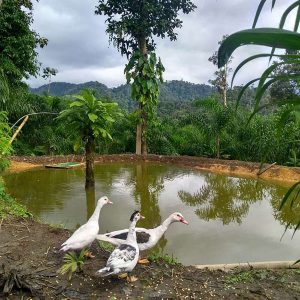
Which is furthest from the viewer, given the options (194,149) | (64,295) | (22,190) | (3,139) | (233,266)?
(194,149)

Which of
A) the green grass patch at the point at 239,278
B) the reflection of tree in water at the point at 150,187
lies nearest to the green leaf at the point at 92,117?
the reflection of tree in water at the point at 150,187

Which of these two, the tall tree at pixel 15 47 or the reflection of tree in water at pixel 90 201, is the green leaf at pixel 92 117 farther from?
the tall tree at pixel 15 47

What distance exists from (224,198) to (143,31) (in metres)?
10.1

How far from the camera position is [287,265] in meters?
4.14

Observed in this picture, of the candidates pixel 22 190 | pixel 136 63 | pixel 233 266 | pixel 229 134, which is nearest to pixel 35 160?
pixel 22 190

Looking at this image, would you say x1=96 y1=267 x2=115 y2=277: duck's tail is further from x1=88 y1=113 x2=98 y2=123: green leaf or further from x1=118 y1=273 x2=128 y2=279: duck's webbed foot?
x1=88 y1=113 x2=98 y2=123: green leaf

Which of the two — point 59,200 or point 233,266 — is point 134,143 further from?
point 233,266

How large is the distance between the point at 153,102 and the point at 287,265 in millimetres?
12922

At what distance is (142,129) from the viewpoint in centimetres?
1670

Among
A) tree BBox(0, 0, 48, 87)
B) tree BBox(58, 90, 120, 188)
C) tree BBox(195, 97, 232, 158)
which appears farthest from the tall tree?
tree BBox(195, 97, 232, 158)

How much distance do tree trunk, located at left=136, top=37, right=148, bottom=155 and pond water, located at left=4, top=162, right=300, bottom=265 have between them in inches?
157

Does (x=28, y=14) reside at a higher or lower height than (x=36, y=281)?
higher

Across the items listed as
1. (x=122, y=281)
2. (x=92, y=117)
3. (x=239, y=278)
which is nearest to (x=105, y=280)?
(x=122, y=281)

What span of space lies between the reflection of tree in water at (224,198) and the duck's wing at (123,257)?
3851 millimetres
